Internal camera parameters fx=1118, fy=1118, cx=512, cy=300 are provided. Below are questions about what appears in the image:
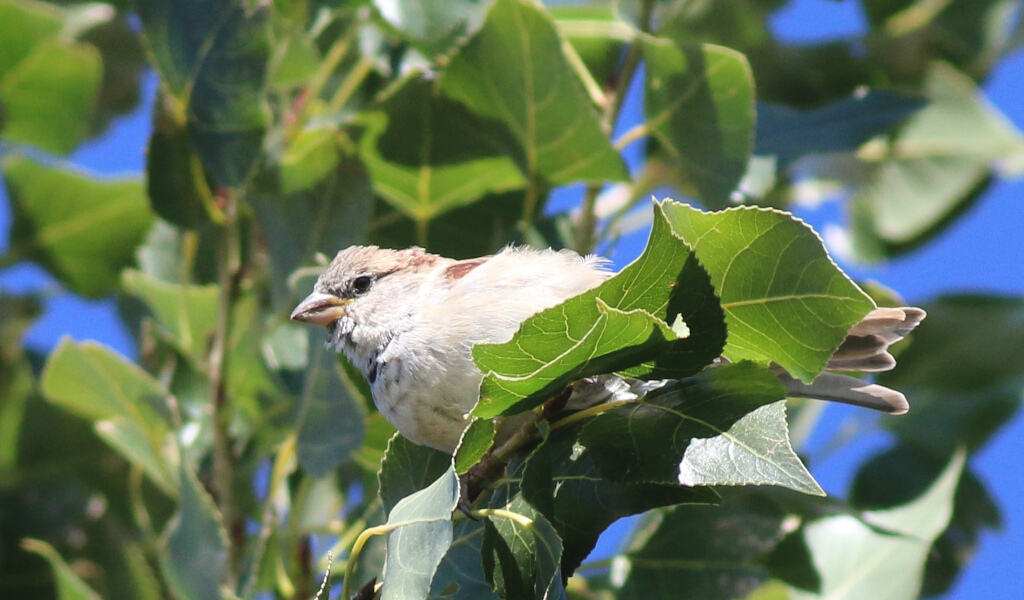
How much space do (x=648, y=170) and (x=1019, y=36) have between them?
1.93 m

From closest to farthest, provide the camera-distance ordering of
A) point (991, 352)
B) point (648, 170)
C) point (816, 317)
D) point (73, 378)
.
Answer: point (816, 317)
point (73, 378)
point (648, 170)
point (991, 352)

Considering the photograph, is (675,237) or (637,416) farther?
(637,416)

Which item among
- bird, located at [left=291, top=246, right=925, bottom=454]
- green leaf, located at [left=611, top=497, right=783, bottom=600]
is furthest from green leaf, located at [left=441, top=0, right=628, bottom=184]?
green leaf, located at [left=611, top=497, right=783, bottom=600]

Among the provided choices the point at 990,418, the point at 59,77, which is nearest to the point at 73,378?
the point at 59,77

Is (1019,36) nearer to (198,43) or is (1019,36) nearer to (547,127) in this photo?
(547,127)

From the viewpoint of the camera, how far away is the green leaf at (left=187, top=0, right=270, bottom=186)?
2820mm

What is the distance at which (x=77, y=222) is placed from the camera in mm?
3914

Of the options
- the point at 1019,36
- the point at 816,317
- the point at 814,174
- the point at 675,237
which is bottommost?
the point at 814,174

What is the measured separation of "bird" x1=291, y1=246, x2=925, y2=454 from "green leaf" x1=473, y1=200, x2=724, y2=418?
249 millimetres

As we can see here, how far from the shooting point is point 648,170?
11.4 ft

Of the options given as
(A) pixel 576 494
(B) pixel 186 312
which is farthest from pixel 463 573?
(B) pixel 186 312

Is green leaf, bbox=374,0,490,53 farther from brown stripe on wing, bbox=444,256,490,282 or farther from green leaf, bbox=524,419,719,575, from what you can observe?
green leaf, bbox=524,419,719,575

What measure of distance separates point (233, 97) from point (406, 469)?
3.97ft

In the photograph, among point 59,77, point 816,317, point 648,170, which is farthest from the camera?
point 59,77
